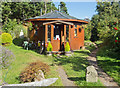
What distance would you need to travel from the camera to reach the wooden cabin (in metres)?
12.0

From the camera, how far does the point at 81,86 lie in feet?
16.5

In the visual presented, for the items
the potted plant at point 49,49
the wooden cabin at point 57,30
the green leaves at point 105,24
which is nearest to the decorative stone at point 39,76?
the potted plant at point 49,49

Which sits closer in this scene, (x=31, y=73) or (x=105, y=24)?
(x=31, y=73)

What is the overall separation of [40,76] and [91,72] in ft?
7.09

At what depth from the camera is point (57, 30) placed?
1588 centimetres

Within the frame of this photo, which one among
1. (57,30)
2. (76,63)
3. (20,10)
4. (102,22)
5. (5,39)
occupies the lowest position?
(76,63)

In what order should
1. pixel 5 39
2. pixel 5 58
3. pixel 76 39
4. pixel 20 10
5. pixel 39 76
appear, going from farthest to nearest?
pixel 20 10 → pixel 76 39 → pixel 5 39 → pixel 5 58 → pixel 39 76

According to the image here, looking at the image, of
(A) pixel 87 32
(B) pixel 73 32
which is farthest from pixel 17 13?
(B) pixel 73 32

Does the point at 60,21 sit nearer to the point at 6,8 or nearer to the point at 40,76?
the point at 40,76

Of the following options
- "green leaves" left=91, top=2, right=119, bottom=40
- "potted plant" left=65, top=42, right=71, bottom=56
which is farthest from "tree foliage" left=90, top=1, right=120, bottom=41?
"potted plant" left=65, top=42, right=71, bottom=56

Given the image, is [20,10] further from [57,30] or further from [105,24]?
[105,24]

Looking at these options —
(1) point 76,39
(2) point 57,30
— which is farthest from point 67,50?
(2) point 57,30

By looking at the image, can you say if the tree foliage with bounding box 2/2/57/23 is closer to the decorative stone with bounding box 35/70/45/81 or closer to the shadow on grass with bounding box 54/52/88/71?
the shadow on grass with bounding box 54/52/88/71

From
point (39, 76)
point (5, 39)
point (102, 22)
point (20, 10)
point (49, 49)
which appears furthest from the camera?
point (20, 10)
